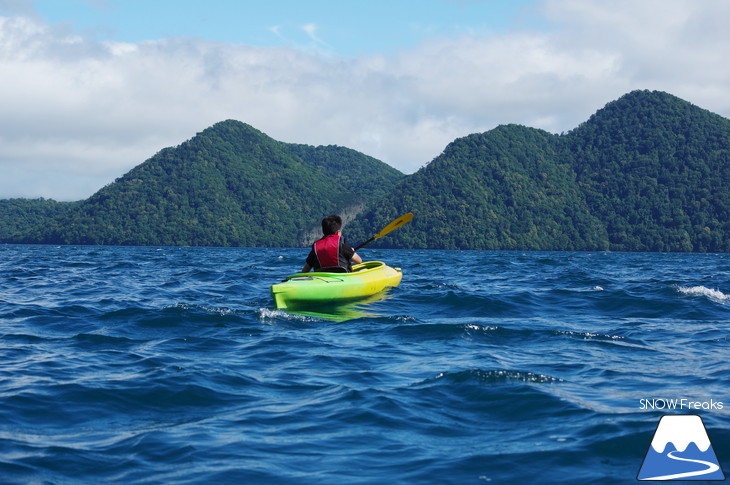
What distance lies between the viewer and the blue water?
14.2ft

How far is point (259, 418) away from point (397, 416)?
108cm

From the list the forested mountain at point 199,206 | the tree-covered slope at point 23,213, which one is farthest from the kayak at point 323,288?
the tree-covered slope at point 23,213

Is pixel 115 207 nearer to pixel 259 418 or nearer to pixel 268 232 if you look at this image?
pixel 268 232

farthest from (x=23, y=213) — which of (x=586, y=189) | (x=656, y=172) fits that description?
(x=656, y=172)

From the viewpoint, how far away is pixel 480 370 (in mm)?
6707

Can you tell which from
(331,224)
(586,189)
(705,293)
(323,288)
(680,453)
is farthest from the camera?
(586,189)

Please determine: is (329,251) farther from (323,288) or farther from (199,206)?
(199,206)

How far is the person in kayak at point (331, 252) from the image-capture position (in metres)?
12.8

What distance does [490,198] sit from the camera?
158000mm

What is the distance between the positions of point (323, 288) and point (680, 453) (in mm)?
8225

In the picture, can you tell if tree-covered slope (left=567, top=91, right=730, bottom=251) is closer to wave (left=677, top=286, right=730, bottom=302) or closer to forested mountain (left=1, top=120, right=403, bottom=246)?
forested mountain (left=1, top=120, right=403, bottom=246)

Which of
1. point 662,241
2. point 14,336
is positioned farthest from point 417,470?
point 662,241

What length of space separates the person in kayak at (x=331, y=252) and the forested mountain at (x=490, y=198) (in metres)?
124

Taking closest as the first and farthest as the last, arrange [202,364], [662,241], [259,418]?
[259,418] → [202,364] → [662,241]
